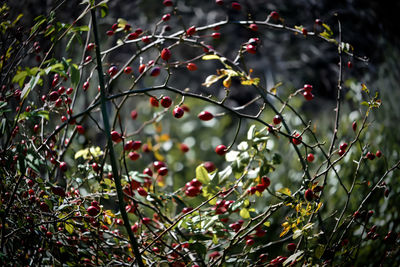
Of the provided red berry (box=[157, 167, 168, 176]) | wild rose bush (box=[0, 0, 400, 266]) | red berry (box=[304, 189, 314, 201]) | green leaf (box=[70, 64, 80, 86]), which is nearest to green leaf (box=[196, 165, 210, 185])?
wild rose bush (box=[0, 0, 400, 266])

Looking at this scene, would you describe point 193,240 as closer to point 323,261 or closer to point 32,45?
point 323,261

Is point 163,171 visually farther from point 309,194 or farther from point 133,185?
point 309,194

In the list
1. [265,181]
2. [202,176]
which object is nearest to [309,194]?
[265,181]

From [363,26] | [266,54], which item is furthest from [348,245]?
[266,54]

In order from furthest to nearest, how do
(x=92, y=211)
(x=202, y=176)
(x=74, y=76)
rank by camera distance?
(x=202, y=176) → (x=92, y=211) → (x=74, y=76)

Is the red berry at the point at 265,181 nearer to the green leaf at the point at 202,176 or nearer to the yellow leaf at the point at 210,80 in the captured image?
the green leaf at the point at 202,176

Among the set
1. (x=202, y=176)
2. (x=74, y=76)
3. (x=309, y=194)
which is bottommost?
(x=309, y=194)

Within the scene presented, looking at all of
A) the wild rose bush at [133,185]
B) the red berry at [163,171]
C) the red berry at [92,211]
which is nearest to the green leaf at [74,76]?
the wild rose bush at [133,185]

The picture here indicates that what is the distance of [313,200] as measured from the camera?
85 cm

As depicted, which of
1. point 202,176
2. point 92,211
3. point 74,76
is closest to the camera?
point 74,76

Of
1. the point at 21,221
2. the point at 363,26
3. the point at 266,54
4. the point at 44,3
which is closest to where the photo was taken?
the point at 21,221

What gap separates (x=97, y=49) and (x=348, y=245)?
599 millimetres

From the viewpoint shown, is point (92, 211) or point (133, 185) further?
point (133, 185)

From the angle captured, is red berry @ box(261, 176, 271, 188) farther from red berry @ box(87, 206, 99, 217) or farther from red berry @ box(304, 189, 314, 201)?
red berry @ box(87, 206, 99, 217)
